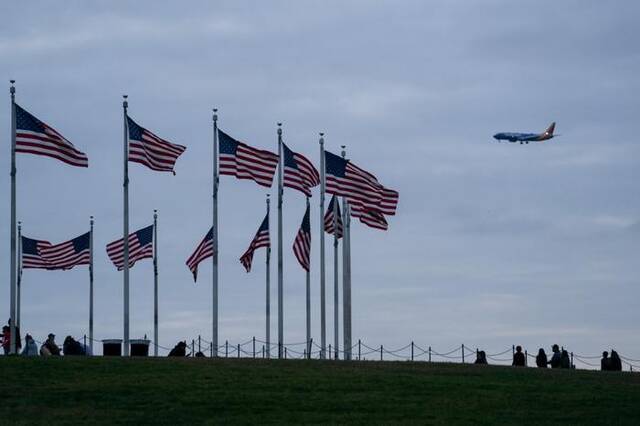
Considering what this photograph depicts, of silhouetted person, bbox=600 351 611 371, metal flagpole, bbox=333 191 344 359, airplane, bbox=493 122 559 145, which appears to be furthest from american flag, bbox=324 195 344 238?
airplane, bbox=493 122 559 145

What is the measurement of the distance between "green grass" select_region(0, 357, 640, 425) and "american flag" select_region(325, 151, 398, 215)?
12.3m

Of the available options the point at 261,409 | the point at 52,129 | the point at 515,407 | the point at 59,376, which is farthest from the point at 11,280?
the point at 515,407

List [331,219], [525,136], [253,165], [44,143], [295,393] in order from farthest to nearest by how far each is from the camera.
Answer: [525,136], [331,219], [253,165], [44,143], [295,393]

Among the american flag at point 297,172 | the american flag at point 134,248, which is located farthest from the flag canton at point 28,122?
the american flag at point 297,172

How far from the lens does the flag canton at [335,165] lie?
61.2 m

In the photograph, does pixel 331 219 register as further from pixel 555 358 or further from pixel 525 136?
pixel 525 136

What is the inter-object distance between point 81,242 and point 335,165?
40.4 ft

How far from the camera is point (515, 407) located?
39.3m

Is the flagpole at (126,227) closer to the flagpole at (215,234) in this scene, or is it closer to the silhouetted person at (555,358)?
the flagpole at (215,234)

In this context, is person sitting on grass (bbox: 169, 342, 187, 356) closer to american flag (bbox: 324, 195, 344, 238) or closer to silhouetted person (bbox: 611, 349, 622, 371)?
american flag (bbox: 324, 195, 344, 238)

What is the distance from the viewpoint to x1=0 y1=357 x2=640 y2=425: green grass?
3694cm

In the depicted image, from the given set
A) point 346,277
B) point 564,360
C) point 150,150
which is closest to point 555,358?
point 564,360

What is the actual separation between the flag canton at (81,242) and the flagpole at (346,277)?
11487 mm

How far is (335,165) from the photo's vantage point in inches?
2421
